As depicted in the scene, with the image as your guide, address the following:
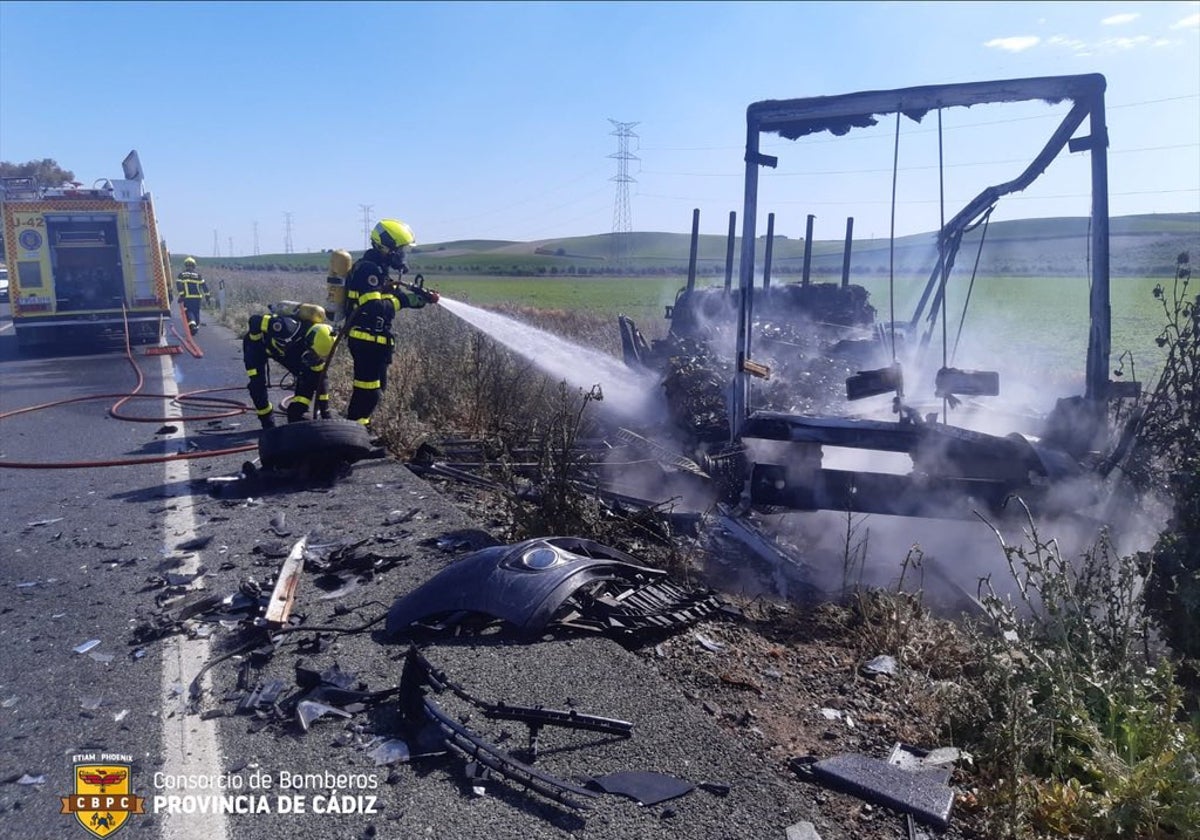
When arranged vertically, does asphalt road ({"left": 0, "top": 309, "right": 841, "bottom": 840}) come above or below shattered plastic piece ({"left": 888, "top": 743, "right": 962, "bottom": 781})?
above

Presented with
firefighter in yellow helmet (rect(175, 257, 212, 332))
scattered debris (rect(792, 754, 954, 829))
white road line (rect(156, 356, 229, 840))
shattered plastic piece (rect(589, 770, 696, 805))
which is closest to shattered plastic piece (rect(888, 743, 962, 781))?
scattered debris (rect(792, 754, 954, 829))

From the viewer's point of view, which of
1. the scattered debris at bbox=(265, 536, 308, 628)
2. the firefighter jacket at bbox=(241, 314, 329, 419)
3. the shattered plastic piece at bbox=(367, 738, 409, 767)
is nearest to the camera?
the shattered plastic piece at bbox=(367, 738, 409, 767)

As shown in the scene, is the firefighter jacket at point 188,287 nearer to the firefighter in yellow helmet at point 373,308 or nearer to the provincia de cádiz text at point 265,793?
the firefighter in yellow helmet at point 373,308

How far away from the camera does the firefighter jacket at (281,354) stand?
827cm

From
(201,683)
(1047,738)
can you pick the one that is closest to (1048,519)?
(1047,738)

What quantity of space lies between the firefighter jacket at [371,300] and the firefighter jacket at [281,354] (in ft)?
1.58

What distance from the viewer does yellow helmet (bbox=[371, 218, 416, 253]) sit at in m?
8.25

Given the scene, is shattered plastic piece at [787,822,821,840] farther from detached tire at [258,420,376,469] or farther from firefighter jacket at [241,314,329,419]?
firefighter jacket at [241,314,329,419]

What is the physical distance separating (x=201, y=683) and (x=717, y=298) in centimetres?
943

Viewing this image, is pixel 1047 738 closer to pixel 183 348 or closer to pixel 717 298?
pixel 717 298

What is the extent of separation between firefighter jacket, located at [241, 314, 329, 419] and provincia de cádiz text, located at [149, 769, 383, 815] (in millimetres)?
5596

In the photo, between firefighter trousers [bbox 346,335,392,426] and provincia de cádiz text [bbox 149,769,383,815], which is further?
firefighter trousers [bbox 346,335,392,426]

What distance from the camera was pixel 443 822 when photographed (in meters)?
2.72

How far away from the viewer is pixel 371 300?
7961 mm
